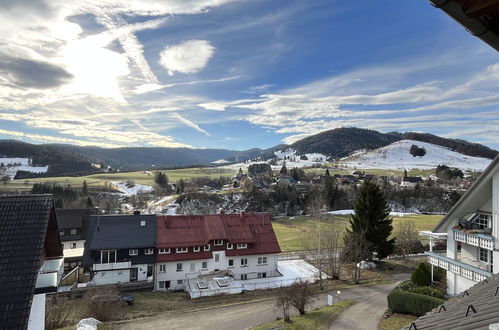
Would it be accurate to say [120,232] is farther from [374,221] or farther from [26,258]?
[374,221]

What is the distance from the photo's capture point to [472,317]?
17.2ft

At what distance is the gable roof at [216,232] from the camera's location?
36.8 m

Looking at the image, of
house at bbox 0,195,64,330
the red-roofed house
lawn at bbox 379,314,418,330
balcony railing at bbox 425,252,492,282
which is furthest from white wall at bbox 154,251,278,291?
house at bbox 0,195,64,330

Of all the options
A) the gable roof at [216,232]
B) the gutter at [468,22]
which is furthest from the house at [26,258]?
the gable roof at [216,232]

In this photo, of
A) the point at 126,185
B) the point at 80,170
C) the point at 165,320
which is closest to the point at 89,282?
the point at 165,320

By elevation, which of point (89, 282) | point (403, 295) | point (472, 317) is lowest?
point (89, 282)

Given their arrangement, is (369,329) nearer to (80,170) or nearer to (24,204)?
(24,204)

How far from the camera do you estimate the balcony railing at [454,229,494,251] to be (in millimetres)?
19261

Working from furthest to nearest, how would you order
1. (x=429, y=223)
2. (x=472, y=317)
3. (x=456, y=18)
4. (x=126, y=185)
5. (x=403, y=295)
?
(x=126, y=185), (x=429, y=223), (x=403, y=295), (x=472, y=317), (x=456, y=18)

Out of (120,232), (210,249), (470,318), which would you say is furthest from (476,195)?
(120,232)

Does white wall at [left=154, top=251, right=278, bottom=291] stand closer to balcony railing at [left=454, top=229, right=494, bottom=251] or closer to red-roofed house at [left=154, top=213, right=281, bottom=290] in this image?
red-roofed house at [left=154, top=213, right=281, bottom=290]

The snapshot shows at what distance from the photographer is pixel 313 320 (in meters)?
21.7

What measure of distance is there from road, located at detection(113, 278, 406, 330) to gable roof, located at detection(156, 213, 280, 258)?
37.2 ft

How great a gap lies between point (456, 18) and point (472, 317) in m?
5.20
